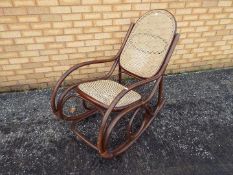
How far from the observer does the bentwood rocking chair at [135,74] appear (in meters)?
2.33

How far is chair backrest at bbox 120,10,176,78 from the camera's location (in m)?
2.58

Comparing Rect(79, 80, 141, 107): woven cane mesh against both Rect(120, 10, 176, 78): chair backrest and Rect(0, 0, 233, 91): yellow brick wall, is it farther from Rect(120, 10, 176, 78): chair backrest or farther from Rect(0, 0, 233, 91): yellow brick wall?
Rect(0, 0, 233, 91): yellow brick wall

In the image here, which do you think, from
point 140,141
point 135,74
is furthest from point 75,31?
point 140,141

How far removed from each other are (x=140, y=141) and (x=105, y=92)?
65 cm

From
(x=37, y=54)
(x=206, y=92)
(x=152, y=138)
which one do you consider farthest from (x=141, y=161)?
Answer: (x=37, y=54)

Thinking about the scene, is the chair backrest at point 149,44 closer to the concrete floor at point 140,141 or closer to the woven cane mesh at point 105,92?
the woven cane mesh at point 105,92

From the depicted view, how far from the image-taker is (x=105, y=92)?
2426mm

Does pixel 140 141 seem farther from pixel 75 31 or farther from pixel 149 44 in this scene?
pixel 75 31

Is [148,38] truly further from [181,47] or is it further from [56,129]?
[56,129]

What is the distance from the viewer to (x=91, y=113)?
2789 millimetres

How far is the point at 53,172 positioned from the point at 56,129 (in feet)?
1.81

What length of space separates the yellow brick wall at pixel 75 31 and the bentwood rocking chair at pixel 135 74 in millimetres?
405

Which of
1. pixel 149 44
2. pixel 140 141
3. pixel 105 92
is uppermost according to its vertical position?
pixel 149 44

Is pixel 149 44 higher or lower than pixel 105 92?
higher
